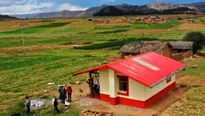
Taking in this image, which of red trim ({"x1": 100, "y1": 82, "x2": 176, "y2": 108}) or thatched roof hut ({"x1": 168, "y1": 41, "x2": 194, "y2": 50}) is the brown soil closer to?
red trim ({"x1": 100, "y1": 82, "x2": 176, "y2": 108})

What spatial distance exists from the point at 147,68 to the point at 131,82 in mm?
2702

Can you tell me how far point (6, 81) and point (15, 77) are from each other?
191 cm

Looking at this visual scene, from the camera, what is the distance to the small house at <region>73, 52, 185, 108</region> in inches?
842

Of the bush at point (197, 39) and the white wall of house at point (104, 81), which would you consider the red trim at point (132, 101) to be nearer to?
the white wall of house at point (104, 81)

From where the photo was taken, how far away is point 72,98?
973 inches

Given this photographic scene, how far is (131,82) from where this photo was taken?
71.4 feet

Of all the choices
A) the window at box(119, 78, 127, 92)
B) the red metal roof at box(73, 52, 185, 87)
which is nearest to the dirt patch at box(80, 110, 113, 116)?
the window at box(119, 78, 127, 92)

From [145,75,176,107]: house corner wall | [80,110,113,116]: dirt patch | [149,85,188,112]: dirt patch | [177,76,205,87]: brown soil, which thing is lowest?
[149,85,188,112]: dirt patch

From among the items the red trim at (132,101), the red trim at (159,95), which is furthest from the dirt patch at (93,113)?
the red trim at (159,95)

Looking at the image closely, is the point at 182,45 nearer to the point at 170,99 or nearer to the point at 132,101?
the point at 170,99

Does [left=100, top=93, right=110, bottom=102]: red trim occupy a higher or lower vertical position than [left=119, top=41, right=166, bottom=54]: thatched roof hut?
lower

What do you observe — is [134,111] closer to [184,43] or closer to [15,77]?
[15,77]

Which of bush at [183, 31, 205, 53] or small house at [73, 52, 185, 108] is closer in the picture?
small house at [73, 52, 185, 108]

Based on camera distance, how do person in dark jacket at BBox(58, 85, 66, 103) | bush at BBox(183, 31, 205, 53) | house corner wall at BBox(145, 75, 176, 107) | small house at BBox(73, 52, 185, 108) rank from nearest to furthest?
1. small house at BBox(73, 52, 185, 108)
2. house corner wall at BBox(145, 75, 176, 107)
3. person in dark jacket at BBox(58, 85, 66, 103)
4. bush at BBox(183, 31, 205, 53)
